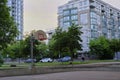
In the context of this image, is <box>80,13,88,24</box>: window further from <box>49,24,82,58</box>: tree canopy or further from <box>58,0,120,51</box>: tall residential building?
<box>49,24,82,58</box>: tree canopy

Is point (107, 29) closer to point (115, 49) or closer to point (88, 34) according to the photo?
point (88, 34)

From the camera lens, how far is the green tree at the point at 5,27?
91.8 ft

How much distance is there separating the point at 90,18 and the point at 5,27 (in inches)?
4020

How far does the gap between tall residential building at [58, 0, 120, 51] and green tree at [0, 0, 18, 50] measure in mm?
97108

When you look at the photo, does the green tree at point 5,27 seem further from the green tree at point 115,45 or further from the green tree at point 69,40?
the green tree at point 115,45

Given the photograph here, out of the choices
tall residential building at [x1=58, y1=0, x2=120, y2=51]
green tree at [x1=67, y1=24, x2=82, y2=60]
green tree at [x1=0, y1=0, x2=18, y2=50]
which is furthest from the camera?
tall residential building at [x1=58, y1=0, x2=120, y2=51]

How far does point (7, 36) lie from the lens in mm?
28469

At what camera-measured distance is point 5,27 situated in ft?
93.1

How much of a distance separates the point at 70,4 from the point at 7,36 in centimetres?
11466

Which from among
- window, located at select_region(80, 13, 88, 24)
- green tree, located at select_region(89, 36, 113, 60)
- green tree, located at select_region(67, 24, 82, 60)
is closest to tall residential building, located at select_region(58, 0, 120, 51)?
window, located at select_region(80, 13, 88, 24)

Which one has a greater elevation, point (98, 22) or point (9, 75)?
point (98, 22)

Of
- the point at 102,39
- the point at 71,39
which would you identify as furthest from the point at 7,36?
the point at 102,39

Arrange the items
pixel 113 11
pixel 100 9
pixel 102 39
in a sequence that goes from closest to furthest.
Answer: pixel 102 39, pixel 100 9, pixel 113 11

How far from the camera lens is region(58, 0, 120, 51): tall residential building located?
12812cm
